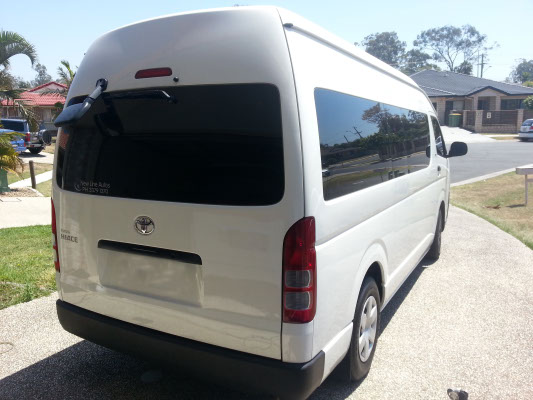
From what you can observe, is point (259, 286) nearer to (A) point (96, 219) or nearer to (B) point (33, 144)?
(A) point (96, 219)

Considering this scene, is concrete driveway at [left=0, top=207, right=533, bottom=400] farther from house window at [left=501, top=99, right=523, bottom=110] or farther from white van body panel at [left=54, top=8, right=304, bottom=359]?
house window at [left=501, top=99, right=523, bottom=110]

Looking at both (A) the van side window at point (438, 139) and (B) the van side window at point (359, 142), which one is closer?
(B) the van side window at point (359, 142)

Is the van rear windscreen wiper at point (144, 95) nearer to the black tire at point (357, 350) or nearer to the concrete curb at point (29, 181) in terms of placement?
the black tire at point (357, 350)

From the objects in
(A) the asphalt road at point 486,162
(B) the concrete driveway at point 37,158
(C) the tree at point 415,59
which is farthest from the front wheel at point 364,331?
(C) the tree at point 415,59

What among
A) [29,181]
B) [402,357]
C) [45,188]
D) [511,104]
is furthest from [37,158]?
[511,104]

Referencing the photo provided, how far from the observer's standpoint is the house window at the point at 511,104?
4759cm

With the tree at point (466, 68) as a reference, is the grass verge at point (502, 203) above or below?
below

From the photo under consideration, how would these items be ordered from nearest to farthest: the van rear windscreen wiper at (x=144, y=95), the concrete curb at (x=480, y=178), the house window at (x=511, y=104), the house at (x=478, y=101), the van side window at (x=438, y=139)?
the van rear windscreen wiper at (x=144, y=95) → the van side window at (x=438, y=139) → the concrete curb at (x=480, y=178) → the house at (x=478, y=101) → the house window at (x=511, y=104)

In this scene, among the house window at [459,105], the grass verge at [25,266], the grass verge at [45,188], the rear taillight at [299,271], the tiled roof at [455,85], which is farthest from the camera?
the house window at [459,105]

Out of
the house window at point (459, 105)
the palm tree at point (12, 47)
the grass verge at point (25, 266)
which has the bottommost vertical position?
the grass verge at point (25, 266)

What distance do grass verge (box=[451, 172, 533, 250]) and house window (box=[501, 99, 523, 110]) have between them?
37939 mm

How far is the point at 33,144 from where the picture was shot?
23.0 m

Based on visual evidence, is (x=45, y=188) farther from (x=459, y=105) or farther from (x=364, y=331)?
(x=459, y=105)

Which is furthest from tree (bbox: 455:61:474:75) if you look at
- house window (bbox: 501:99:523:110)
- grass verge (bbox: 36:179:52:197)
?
grass verge (bbox: 36:179:52:197)
